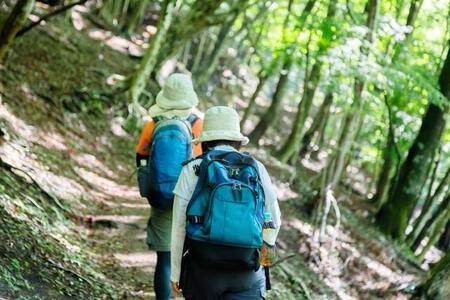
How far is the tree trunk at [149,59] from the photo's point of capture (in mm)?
13219

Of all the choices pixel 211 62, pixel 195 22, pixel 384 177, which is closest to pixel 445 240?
pixel 384 177

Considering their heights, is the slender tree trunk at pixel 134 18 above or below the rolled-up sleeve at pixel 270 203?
above

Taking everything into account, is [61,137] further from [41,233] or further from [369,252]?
[369,252]

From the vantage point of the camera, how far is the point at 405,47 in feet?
43.2

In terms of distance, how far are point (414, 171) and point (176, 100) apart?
10879 millimetres

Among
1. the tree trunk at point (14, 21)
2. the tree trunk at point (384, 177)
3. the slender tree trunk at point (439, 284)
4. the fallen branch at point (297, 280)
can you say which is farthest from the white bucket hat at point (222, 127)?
the tree trunk at point (384, 177)

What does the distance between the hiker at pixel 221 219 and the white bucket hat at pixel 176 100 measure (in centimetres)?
106

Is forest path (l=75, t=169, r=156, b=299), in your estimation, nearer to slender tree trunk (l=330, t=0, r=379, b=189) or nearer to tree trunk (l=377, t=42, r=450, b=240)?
slender tree trunk (l=330, t=0, r=379, b=189)

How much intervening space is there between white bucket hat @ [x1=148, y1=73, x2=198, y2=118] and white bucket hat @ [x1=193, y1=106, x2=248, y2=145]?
3.42ft

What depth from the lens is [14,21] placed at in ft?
23.3

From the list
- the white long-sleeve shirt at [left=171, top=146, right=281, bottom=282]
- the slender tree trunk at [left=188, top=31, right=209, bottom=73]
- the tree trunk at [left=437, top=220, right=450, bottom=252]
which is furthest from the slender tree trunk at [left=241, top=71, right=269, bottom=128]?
the white long-sleeve shirt at [left=171, top=146, right=281, bottom=282]

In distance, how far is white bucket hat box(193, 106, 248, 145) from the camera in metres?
3.80

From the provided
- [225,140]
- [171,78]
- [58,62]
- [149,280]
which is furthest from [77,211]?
[58,62]

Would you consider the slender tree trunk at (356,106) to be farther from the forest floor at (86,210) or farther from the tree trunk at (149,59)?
the tree trunk at (149,59)
